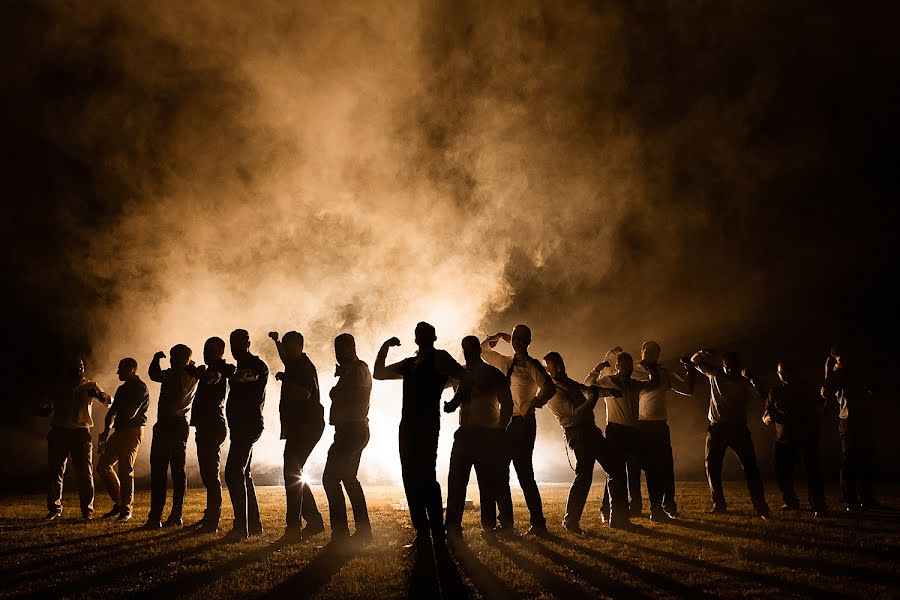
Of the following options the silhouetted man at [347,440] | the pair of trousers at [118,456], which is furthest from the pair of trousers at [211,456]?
the pair of trousers at [118,456]

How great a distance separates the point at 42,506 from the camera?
43.6 feet

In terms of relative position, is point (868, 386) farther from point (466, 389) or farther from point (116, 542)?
point (116, 542)

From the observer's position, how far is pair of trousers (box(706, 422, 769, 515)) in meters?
10.2

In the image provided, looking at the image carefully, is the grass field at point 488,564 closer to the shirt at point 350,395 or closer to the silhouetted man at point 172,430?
the silhouetted man at point 172,430

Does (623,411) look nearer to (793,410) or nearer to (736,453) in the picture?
(736,453)

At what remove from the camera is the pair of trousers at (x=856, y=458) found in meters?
11.1

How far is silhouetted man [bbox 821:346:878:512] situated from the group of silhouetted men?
0.03 meters

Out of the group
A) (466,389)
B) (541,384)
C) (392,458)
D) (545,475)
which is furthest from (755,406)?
(466,389)

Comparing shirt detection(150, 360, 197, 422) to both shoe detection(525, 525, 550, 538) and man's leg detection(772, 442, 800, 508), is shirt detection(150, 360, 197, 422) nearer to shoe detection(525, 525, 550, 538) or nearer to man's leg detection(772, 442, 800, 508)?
shoe detection(525, 525, 550, 538)

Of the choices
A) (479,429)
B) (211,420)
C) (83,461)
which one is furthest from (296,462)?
(83,461)

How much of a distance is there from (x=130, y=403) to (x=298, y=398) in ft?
15.4

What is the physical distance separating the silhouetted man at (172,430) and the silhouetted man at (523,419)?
500 cm

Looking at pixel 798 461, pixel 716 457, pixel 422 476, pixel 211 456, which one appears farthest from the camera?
pixel 798 461

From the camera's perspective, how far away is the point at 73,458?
11.3 metres
